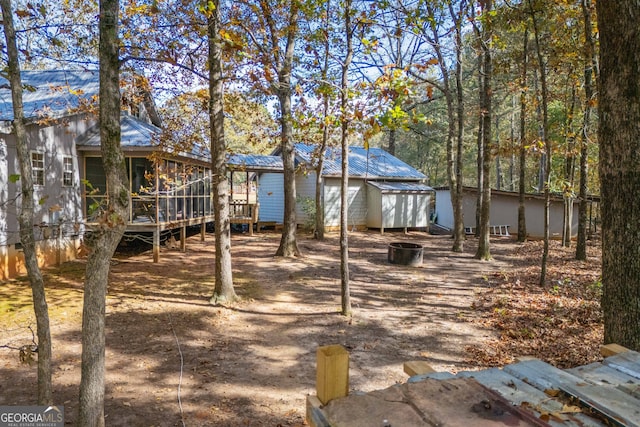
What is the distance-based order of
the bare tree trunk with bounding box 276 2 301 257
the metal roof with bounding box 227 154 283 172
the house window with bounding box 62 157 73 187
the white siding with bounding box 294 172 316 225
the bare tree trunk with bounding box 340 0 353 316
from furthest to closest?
the white siding with bounding box 294 172 316 225 < the metal roof with bounding box 227 154 283 172 < the bare tree trunk with bounding box 276 2 301 257 < the house window with bounding box 62 157 73 187 < the bare tree trunk with bounding box 340 0 353 316

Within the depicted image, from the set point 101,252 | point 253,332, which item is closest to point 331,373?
point 101,252

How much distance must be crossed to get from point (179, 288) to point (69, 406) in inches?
198

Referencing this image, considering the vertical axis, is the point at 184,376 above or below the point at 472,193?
below

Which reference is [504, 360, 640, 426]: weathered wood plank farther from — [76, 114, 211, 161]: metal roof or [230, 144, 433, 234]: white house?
[230, 144, 433, 234]: white house

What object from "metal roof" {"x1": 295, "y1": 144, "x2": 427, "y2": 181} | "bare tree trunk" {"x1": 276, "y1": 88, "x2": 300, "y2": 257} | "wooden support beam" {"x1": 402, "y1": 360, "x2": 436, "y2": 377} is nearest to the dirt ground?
"bare tree trunk" {"x1": 276, "y1": 88, "x2": 300, "y2": 257}

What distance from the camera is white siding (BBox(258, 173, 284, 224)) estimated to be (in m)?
23.2

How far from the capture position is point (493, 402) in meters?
1.78

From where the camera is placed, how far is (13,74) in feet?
12.2

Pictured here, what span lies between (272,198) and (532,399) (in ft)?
73.3

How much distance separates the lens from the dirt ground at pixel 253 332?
4520 millimetres

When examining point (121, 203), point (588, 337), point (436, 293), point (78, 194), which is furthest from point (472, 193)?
point (121, 203)

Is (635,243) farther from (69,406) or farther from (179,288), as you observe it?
(179,288)

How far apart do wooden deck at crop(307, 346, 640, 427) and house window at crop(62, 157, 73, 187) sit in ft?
40.8

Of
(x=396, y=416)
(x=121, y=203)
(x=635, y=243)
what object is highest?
(x=121, y=203)
